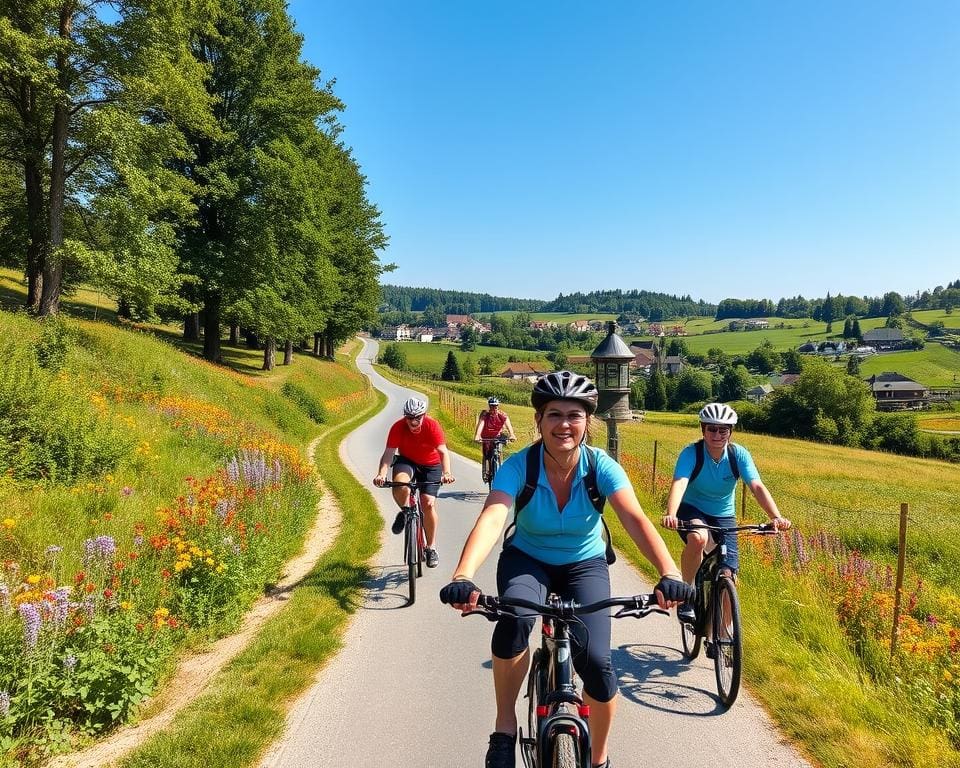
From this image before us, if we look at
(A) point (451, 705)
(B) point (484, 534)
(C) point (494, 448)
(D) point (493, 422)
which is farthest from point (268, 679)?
(C) point (494, 448)

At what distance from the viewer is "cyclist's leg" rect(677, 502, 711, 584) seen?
510 cm

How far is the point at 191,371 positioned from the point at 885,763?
1909 centimetres

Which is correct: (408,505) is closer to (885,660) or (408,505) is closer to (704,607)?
(704,607)

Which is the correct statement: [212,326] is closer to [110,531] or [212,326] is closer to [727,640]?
[110,531]

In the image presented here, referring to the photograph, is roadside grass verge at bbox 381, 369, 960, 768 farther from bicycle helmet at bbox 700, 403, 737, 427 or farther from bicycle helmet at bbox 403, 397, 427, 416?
bicycle helmet at bbox 403, 397, 427, 416

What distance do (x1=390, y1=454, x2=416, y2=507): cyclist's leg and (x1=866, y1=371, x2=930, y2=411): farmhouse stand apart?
115420 millimetres

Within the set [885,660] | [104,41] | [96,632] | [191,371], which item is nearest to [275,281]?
[191,371]

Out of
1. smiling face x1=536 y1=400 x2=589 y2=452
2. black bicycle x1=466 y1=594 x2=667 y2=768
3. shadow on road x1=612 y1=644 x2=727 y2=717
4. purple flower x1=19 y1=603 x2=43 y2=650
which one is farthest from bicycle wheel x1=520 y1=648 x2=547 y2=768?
purple flower x1=19 y1=603 x2=43 y2=650

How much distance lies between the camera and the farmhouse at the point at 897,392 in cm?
10056

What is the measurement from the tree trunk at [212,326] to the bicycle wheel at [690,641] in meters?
23.5

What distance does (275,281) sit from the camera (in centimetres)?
2480

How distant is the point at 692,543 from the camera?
5.14 meters

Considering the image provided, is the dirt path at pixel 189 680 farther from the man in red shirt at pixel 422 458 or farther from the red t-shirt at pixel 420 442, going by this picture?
the red t-shirt at pixel 420 442

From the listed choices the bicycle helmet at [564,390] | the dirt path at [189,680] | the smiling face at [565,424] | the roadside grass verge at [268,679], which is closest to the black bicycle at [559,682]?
the smiling face at [565,424]
